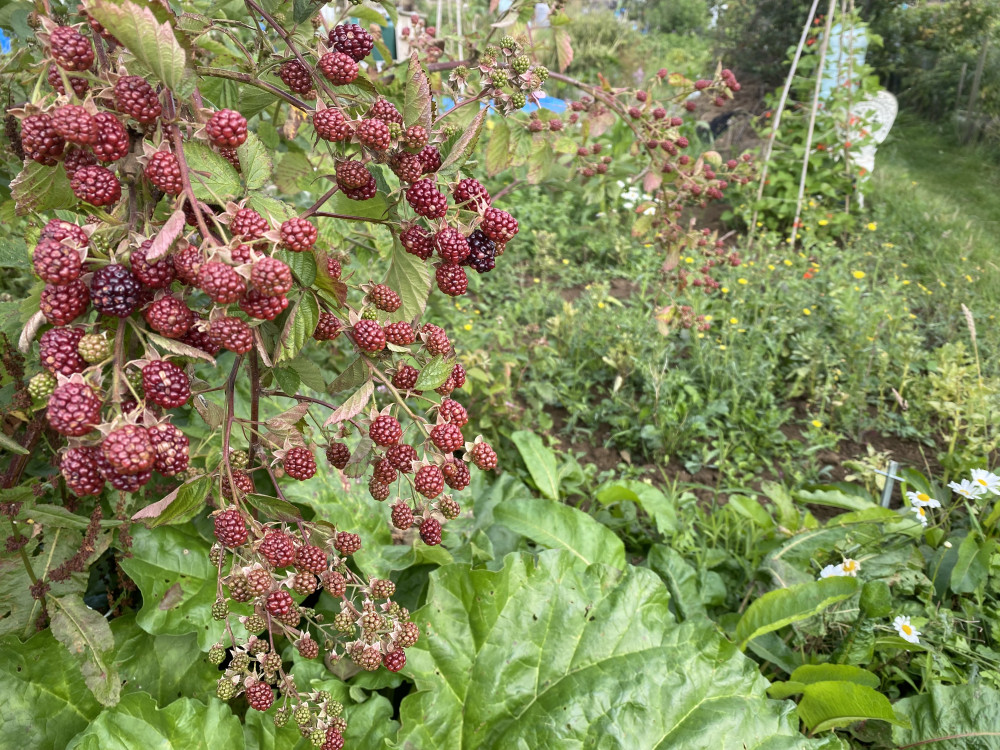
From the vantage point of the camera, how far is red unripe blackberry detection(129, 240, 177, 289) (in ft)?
2.31

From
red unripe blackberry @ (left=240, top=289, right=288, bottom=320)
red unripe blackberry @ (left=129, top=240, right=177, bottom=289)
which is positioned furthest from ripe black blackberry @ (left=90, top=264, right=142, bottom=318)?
red unripe blackberry @ (left=240, top=289, right=288, bottom=320)

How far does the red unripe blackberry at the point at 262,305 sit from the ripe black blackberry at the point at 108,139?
0.65ft

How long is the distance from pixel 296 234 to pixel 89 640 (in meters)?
0.90

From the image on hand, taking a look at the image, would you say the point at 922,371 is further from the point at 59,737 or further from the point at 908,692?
the point at 59,737

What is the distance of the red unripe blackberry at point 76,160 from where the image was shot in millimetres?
745

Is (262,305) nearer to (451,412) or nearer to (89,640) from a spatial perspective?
(451,412)

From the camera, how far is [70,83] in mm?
774

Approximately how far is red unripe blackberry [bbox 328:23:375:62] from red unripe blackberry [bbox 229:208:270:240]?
0.37 meters

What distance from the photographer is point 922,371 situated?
3.72m

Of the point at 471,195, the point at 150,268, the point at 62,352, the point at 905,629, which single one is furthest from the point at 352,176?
the point at 905,629

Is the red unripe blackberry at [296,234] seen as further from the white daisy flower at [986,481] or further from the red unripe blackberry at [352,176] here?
the white daisy flower at [986,481]

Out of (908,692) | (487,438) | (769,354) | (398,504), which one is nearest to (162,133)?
(398,504)

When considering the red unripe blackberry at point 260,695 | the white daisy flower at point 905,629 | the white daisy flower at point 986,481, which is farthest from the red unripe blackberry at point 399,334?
the white daisy flower at point 986,481

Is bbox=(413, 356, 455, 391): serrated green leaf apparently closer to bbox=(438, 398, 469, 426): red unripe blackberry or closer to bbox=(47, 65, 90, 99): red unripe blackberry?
bbox=(438, 398, 469, 426): red unripe blackberry
